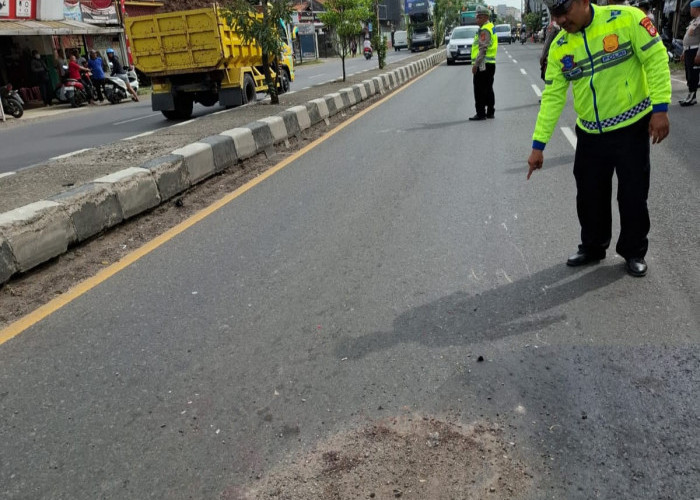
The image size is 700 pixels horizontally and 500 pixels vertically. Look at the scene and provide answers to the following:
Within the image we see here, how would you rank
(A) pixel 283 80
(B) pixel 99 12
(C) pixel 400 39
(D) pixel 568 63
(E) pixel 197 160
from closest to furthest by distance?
(D) pixel 568 63
(E) pixel 197 160
(A) pixel 283 80
(B) pixel 99 12
(C) pixel 400 39

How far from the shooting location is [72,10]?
75.9 feet

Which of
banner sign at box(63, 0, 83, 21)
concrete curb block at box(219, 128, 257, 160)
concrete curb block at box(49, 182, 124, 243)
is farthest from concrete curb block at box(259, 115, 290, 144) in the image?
banner sign at box(63, 0, 83, 21)

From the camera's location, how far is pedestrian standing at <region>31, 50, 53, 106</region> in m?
20.5

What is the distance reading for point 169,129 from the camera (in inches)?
396

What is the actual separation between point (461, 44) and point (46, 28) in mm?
17451

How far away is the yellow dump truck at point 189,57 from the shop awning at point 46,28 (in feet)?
26.9

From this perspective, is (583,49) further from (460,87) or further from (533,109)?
(460,87)

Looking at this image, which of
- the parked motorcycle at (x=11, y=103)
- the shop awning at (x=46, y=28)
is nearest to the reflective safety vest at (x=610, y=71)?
the parked motorcycle at (x=11, y=103)

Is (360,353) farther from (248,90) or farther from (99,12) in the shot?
(99,12)

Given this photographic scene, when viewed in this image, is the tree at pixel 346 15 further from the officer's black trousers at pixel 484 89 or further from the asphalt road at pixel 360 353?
the asphalt road at pixel 360 353

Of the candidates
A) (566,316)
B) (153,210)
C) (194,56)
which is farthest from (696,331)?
(194,56)

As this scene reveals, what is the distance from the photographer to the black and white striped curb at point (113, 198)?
14.3ft

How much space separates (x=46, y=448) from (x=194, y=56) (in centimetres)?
1153

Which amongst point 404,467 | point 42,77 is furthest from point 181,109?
point 404,467
